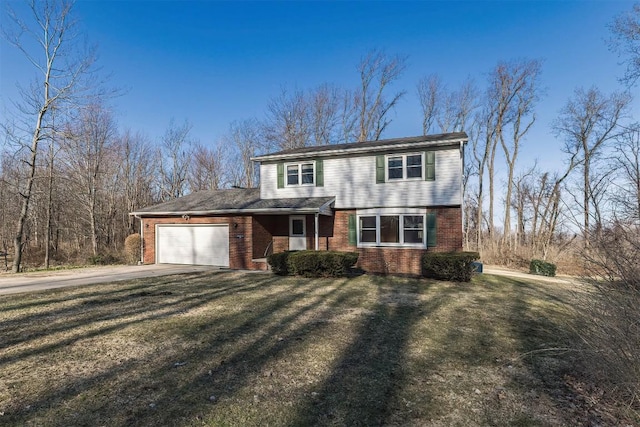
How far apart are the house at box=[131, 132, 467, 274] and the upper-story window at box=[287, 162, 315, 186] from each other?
0.15 ft

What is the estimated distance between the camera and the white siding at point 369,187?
12328 millimetres

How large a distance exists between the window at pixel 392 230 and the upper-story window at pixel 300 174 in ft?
9.59

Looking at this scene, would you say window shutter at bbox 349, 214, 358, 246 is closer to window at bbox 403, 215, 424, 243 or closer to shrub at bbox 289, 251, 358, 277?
shrub at bbox 289, 251, 358, 277

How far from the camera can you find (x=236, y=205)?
14688mm

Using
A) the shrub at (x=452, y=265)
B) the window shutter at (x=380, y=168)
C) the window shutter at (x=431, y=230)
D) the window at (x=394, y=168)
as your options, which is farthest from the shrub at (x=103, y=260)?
the shrub at (x=452, y=265)

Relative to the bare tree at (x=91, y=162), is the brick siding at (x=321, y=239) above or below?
below

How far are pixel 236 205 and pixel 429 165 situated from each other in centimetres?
830

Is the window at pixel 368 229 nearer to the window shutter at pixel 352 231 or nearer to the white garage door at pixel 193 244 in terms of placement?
the window shutter at pixel 352 231

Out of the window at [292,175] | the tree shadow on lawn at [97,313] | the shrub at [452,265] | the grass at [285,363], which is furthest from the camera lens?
the window at [292,175]

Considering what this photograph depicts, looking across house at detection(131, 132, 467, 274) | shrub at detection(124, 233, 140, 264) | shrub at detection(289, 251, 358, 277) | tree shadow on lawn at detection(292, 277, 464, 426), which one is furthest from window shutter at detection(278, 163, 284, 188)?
tree shadow on lawn at detection(292, 277, 464, 426)

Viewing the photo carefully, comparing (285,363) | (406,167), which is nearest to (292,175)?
(406,167)

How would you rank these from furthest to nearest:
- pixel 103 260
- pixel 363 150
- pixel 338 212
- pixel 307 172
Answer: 1. pixel 103 260
2. pixel 307 172
3. pixel 338 212
4. pixel 363 150

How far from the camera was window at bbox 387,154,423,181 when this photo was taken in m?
12.9

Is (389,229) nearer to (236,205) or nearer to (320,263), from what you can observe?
(320,263)
